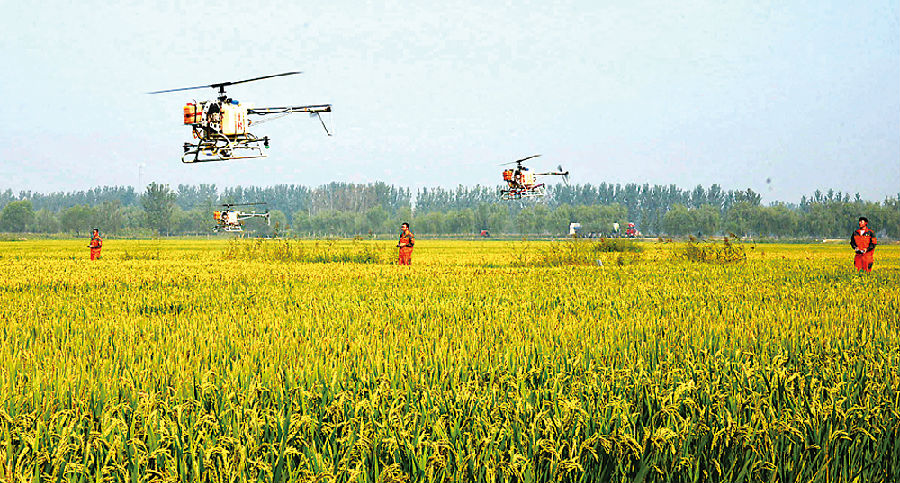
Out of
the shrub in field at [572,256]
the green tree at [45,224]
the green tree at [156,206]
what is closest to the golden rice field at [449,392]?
the shrub in field at [572,256]

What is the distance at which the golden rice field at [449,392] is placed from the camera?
334 cm

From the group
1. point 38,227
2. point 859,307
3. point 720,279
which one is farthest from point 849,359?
point 38,227

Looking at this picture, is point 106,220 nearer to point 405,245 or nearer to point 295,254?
point 295,254

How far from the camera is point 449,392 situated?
4.46 meters

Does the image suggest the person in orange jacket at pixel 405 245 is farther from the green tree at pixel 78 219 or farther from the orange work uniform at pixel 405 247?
the green tree at pixel 78 219

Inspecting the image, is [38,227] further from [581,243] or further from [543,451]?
[543,451]

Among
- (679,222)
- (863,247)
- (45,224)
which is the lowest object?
(863,247)

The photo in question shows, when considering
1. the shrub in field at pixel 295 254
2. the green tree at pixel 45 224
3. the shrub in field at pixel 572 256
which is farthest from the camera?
the green tree at pixel 45 224

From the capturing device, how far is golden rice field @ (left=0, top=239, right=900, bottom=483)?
11.0 ft

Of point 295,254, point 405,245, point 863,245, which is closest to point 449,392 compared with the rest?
point 405,245

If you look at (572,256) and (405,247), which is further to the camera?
(572,256)

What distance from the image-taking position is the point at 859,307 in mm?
10141

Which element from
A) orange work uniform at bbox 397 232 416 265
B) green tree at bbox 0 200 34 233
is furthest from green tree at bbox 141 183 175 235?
orange work uniform at bbox 397 232 416 265

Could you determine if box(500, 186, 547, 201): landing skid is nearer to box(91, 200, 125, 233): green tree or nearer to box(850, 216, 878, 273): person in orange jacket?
box(850, 216, 878, 273): person in orange jacket
